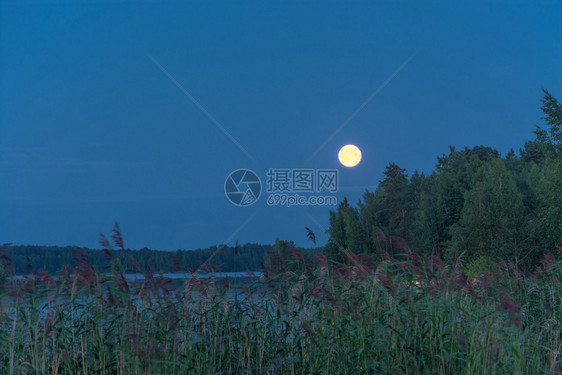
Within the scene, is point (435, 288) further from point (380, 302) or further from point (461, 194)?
point (461, 194)

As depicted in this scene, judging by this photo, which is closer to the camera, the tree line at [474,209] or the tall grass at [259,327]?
the tall grass at [259,327]

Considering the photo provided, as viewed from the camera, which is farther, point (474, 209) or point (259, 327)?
point (474, 209)

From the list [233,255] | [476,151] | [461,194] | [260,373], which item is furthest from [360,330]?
[476,151]

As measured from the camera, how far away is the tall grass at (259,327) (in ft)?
19.4

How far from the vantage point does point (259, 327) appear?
7.16m

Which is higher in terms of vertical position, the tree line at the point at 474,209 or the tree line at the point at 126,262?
the tree line at the point at 474,209

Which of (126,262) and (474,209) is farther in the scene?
(474,209)

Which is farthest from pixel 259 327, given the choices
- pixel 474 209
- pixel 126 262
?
pixel 474 209

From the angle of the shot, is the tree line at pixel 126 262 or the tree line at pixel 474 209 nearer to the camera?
the tree line at pixel 126 262

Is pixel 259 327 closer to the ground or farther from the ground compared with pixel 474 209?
closer to the ground

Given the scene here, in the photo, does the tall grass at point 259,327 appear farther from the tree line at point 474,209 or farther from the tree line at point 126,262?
the tree line at point 474,209

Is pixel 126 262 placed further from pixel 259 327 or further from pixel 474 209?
pixel 474 209

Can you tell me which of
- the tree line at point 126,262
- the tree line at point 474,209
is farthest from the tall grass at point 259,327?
the tree line at point 474,209

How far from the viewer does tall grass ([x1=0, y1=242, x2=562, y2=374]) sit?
5926 millimetres
